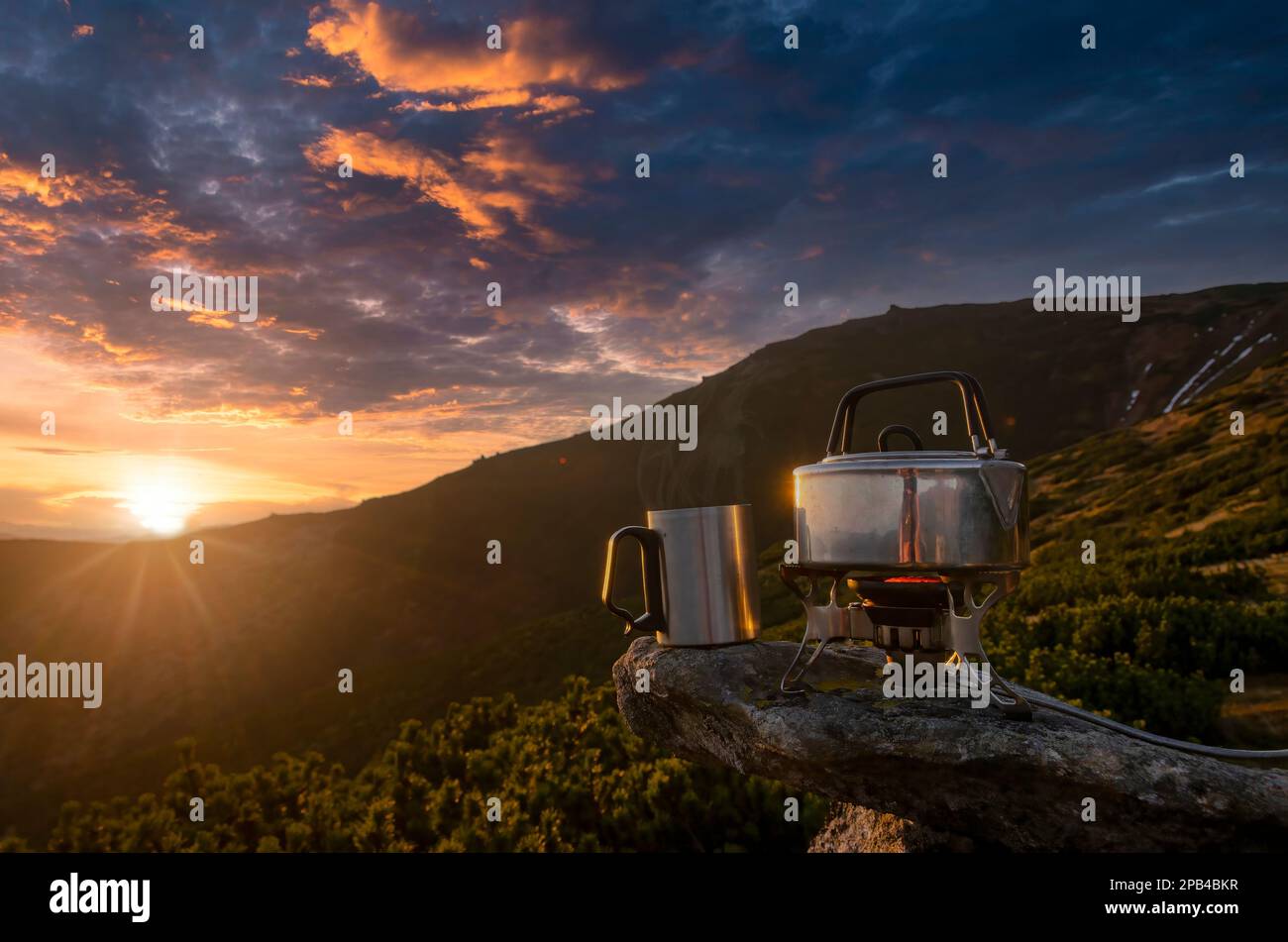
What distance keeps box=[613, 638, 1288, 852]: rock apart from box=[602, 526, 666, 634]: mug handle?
0.91 feet

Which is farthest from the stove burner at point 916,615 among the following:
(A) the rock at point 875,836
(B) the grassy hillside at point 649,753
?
(B) the grassy hillside at point 649,753

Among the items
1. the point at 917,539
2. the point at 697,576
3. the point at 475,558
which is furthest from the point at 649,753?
the point at 475,558

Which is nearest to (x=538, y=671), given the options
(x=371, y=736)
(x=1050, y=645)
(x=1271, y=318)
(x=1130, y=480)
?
(x=371, y=736)

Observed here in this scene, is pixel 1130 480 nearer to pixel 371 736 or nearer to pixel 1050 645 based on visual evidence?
pixel 1050 645

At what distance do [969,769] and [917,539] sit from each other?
3.14ft

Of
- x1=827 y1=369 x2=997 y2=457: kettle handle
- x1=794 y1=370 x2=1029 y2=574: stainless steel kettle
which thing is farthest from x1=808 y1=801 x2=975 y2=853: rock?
x1=827 y1=369 x2=997 y2=457: kettle handle

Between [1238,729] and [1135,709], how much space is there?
2.50 ft

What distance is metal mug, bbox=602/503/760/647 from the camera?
149 inches

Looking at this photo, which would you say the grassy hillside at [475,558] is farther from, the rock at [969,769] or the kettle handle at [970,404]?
the kettle handle at [970,404]

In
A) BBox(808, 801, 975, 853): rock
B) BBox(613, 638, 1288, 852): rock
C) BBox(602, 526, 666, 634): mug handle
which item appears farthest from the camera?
BBox(602, 526, 666, 634): mug handle

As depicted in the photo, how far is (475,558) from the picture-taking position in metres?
88.5

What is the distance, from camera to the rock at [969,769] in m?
2.64

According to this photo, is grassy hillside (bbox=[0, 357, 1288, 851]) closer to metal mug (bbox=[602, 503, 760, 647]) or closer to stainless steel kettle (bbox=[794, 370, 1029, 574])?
metal mug (bbox=[602, 503, 760, 647])

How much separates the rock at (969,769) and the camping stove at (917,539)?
24cm
